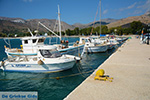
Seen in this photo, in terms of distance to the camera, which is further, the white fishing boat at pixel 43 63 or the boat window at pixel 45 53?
the boat window at pixel 45 53

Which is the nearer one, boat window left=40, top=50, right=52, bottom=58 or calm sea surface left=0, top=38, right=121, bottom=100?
calm sea surface left=0, top=38, right=121, bottom=100

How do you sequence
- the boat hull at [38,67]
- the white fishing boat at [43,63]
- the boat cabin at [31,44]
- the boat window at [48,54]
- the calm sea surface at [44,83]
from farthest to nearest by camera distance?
the boat cabin at [31,44] → the boat window at [48,54] → the boat hull at [38,67] → the white fishing boat at [43,63] → the calm sea surface at [44,83]

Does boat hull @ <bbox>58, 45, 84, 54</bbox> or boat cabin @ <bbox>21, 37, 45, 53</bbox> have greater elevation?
boat cabin @ <bbox>21, 37, 45, 53</bbox>

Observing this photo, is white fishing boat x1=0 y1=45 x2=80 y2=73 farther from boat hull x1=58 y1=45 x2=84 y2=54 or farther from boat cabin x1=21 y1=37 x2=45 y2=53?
boat hull x1=58 y1=45 x2=84 y2=54

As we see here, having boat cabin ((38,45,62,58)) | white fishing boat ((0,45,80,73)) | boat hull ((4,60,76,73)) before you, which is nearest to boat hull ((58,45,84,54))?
boat cabin ((38,45,62,58))

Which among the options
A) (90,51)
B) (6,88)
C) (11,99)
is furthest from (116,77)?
(90,51)

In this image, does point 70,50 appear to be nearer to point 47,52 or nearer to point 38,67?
point 47,52

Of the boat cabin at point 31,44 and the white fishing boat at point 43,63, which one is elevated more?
the boat cabin at point 31,44

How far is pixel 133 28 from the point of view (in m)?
119

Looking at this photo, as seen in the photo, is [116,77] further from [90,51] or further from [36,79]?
[90,51]

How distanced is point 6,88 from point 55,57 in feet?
18.6

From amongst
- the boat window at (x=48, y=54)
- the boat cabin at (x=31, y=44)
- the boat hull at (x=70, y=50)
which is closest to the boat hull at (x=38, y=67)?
the boat window at (x=48, y=54)

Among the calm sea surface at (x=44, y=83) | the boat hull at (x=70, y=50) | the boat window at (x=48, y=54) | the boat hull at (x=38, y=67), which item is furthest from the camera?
the boat hull at (x=70, y=50)

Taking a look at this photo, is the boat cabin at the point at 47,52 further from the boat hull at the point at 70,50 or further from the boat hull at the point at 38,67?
the boat hull at the point at 70,50
